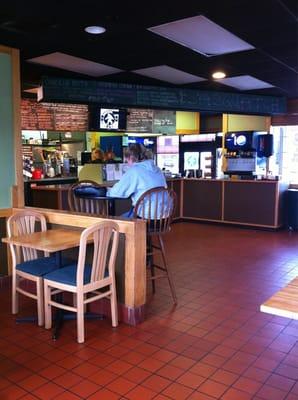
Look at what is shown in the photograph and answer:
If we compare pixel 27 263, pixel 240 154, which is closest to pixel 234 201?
pixel 240 154

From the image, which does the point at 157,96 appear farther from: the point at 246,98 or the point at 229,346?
the point at 229,346

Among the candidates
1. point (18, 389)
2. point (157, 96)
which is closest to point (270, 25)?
point (157, 96)

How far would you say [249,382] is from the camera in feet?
8.36

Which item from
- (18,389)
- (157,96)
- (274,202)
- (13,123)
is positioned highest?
(157,96)

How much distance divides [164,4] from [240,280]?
3040mm

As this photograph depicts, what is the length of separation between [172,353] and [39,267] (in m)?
1.31

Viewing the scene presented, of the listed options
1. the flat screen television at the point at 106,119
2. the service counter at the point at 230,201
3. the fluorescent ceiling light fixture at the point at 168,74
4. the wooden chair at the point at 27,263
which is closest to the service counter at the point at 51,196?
the service counter at the point at 230,201

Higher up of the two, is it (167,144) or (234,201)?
(167,144)

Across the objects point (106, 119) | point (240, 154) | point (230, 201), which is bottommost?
point (230, 201)

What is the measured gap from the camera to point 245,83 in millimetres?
6246

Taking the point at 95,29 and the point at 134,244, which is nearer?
the point at 134,244

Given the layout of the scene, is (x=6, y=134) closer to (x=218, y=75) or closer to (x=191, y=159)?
(x=218, y=75)

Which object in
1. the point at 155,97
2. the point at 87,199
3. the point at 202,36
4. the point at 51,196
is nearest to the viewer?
the point at 202,36

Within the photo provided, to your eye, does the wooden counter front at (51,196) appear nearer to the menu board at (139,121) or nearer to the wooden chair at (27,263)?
the wooden chair at (27,263)
